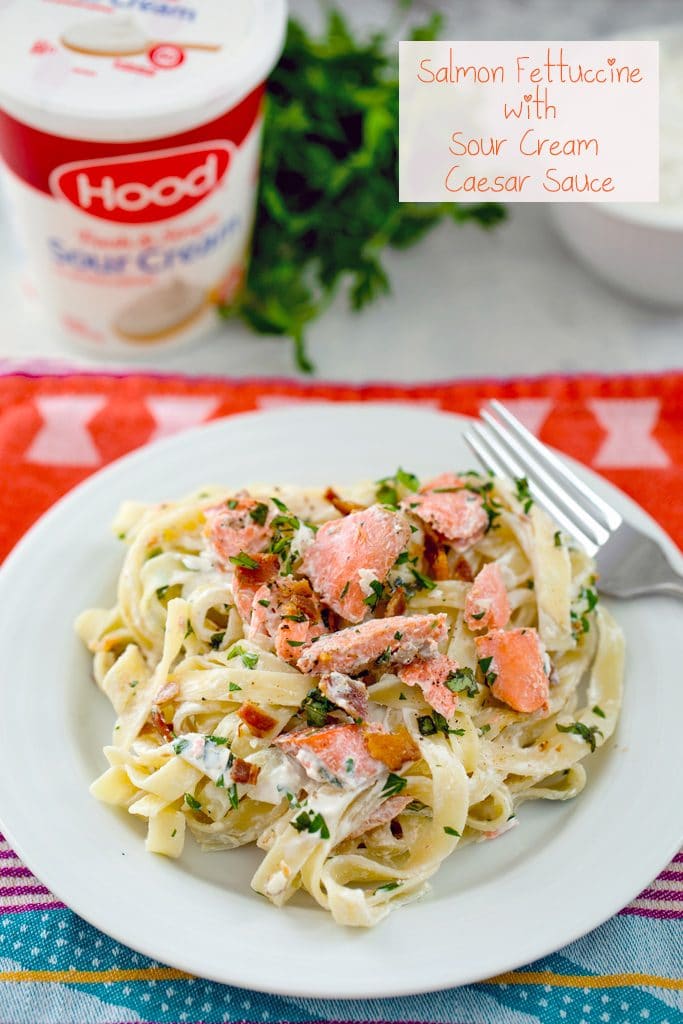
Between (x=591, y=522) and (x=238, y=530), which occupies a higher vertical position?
(x=238, y=530)

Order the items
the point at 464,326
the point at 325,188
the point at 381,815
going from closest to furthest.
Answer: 1. the point at 381,815
2. the point at 325,188
3. the point at 464,326

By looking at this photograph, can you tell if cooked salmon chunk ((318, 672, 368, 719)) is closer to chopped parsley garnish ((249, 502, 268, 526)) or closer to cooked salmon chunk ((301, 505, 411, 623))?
cooked salmon chunk ((301, 505, 411, 623))

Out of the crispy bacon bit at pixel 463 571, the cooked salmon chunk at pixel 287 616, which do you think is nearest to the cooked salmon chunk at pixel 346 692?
the cooked salmon chunk at pixel 287 616

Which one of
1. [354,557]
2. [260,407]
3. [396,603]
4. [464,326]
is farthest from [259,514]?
[464,326]

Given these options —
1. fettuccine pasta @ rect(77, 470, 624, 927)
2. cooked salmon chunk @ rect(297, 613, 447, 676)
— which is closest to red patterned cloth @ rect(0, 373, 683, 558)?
fettuccine pasta @ rect(77, 470, 624, 927)

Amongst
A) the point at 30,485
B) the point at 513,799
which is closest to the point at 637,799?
the point at 513,799

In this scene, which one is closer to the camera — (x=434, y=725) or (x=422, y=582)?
(x=434, y=725)

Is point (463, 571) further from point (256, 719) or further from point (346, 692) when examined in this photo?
point (256, 719)
